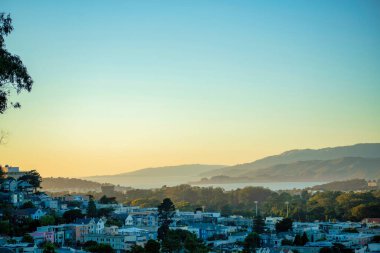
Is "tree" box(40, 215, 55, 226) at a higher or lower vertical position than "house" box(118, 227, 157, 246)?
higher

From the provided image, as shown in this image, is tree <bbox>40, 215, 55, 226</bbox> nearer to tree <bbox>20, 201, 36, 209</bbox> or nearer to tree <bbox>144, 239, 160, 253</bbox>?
tree <bbox>20, 201, 36, 209</bbox>

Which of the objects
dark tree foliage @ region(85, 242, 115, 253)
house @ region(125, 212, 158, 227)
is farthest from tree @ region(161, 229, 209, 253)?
house @ region(125, 212, 158, 227)

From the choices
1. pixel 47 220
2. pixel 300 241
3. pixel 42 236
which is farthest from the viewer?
pixel 47 220

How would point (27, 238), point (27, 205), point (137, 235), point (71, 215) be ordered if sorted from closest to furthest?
point (27, 238) → point (137, 235) → point (71, 215) → point (27, 205)

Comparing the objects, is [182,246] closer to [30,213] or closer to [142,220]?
[30,213]

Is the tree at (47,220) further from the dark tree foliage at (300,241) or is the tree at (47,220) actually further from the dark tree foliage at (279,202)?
the dark tree foliage at (279,202)

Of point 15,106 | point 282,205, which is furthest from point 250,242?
point 282,205

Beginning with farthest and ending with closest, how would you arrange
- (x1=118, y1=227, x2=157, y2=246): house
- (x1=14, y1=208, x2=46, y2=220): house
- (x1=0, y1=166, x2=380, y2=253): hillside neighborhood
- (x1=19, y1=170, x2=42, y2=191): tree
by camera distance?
1. (x1=19, y1=170, x2=42, y2=191): tree
2. (x1=14, y1=208, x2=46, y2=220): house
3. (x1=118, y1=227, x2=157, y2=246): house
4. (x1=0, y1=166, x2=380, y2=253): hillside neighborhood

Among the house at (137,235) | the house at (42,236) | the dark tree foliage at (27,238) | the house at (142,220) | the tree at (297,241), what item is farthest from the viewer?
the house at (142,220)

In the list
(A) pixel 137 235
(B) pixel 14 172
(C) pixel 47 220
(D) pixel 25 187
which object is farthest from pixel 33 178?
(A) pixel 137 235

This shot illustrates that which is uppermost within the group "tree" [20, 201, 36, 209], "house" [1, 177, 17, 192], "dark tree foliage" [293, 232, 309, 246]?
"house" [1, 177, 17, 192]

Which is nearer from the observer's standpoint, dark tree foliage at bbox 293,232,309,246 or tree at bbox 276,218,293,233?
dark tree foliage at bbox 293,232,309,246

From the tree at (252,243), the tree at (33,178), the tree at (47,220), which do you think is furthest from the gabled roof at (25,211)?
the tree at (252,243)
